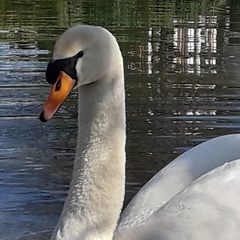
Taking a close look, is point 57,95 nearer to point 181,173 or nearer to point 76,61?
point 76,61

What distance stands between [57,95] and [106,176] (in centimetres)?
57

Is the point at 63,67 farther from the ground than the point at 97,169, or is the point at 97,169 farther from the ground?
the point at 63,67

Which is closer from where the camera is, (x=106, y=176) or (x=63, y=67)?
(x=63, y=67)

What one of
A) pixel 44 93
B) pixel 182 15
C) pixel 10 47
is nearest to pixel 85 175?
pixel 44 93

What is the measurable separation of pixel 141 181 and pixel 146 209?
120 inches

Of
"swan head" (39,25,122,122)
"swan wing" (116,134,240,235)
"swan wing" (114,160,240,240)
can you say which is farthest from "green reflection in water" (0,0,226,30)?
"swan head" (39,25,122,122)

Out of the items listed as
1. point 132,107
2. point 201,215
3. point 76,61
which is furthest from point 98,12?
point 76,61

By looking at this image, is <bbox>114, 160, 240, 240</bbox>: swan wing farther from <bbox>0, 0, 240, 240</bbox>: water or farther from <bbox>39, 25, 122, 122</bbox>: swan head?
Result: <bbox>0, 0, 240, 240</bbox>: water

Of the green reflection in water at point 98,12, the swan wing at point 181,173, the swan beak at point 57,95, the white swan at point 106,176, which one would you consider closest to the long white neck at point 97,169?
Answer: the white swan at point 106,176

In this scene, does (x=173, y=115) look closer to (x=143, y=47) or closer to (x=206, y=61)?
(x=206, y=61)

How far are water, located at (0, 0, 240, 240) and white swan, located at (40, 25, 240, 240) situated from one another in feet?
7.55

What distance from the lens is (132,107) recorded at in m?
10.8

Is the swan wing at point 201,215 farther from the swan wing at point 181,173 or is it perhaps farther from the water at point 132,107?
the water at point 132,107

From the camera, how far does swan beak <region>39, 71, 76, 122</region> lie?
372 centimetres
